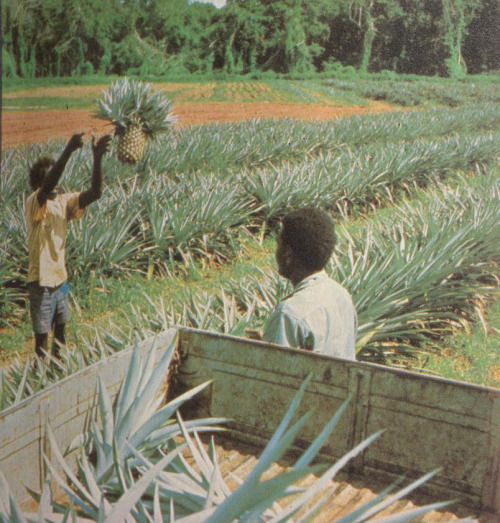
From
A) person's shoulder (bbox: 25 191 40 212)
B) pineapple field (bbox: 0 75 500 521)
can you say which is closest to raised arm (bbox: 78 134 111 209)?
person's shoulder (bbox: 25 191 40 212)

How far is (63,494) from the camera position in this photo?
81.3 inches

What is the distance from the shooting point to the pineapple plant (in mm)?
6543

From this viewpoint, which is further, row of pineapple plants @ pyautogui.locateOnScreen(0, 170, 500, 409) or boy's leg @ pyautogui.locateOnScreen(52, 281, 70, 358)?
boy's leg @ pyautogui.locateOnScreen(52, 281, 70, 358)

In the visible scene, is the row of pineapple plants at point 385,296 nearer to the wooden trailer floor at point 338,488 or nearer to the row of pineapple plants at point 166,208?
the row of pineapple plants at point 166,208

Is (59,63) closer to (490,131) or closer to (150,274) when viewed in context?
(150,274)

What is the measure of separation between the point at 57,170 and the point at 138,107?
434cm

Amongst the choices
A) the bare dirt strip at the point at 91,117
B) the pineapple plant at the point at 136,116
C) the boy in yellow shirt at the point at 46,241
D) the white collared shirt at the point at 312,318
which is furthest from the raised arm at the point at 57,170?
the pineapple plant at the point at 136,116

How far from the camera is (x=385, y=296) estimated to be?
419 cm

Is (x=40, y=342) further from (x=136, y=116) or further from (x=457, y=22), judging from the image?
(x=136, y=116)

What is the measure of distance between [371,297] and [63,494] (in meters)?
2.43

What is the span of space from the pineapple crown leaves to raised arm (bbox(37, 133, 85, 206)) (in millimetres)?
2027

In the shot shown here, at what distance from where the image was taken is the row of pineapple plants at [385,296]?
3273mm

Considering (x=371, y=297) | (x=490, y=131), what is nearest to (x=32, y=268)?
(x=371, y=297)

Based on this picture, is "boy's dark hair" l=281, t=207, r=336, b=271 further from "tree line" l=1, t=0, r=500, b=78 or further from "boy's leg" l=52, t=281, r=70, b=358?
"tree line" l=1, t=0, r=500, b=78
